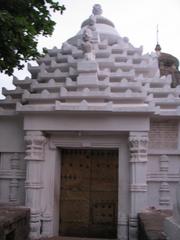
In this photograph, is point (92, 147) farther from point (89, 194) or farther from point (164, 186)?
point (164, 186)

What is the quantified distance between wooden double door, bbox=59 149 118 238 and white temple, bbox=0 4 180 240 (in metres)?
0.03

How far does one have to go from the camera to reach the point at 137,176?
864 cm

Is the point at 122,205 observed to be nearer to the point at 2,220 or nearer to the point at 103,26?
the point at 2,220

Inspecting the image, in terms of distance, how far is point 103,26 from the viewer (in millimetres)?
11750

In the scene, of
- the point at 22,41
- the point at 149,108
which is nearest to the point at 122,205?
the point at 149,108

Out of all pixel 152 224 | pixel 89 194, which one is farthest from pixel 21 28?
pixel 89 194

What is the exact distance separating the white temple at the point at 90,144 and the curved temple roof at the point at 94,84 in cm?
3

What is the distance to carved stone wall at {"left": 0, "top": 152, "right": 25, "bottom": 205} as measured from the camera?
9.34 metres

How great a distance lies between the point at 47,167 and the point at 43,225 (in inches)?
56.4

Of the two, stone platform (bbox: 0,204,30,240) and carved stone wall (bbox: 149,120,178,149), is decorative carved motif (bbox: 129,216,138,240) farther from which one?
stone platform (bbox: 0,204,30,240)

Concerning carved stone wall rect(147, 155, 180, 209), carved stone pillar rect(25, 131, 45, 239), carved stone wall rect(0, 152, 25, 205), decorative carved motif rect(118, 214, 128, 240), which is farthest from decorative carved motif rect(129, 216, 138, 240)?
carved stone wall rect(0, 152, 25, 205)

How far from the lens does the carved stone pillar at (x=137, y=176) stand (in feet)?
27.9

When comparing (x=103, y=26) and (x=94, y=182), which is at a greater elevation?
(x=103, y=26)

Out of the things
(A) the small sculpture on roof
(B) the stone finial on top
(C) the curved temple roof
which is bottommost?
(C) the curved temple roof
